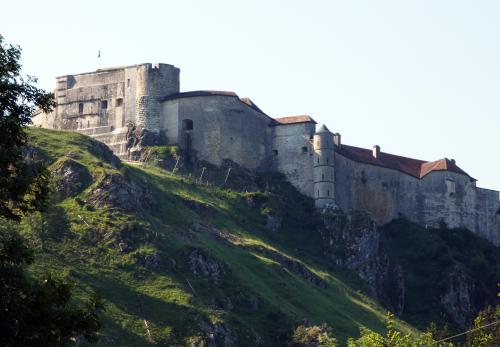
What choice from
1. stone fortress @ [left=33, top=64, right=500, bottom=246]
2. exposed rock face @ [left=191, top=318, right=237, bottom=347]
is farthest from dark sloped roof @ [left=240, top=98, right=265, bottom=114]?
exposed rock face @ [left=191, top=318, right=237, bottom=347]

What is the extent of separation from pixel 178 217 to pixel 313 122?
23.6 m

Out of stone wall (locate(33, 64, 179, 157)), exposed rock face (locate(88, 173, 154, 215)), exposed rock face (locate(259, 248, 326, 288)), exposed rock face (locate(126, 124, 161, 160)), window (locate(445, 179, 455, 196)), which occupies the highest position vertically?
stone wall (locate(33, 64, 179, 157))

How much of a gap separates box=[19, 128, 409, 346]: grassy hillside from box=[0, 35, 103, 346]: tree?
44.0m

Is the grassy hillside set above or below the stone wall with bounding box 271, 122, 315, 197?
below

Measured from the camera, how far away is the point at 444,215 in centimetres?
12200

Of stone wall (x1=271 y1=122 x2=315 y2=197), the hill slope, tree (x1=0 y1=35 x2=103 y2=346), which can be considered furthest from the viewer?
stone wall (x1=271 y1=122 x2=315 y2=197)

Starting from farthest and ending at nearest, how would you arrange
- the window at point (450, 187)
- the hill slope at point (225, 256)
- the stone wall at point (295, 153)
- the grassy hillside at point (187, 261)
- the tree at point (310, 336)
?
the window at point (450, 187) < the stone wall at point (295, 153) < the hill slope at point (225, 256) < the tree at point (310, 336) < the grassy hillside at point (187, 261)

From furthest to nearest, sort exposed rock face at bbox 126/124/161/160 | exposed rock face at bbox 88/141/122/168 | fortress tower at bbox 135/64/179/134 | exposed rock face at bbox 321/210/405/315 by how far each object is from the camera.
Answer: fortress tower at bbox 135/64/179/134 → exposed rock face at bbox 126/124/161/160 → exposed rock face at bbox 321/210/405/315 → exposed rock face at bbox 88/141/122/168

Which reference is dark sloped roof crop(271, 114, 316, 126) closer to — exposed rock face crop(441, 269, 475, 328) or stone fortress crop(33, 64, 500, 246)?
stone fortress crop(33, 64, 500, 246)

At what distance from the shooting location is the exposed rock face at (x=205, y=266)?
282 ft

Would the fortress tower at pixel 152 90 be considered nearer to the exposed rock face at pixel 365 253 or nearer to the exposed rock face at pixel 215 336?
the exposed rock face at pixel 365 253

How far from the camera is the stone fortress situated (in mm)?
110438

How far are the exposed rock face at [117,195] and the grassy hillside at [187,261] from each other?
0.20m

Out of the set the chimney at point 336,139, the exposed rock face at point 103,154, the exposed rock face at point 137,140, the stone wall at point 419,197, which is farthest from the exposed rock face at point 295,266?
the chimney at point 336,139
